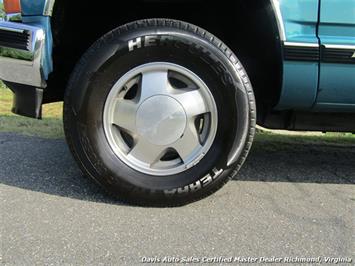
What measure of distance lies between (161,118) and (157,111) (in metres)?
0.04

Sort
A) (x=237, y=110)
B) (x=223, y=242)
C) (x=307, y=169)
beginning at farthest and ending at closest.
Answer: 1. (x=307, y=169)
2. (x=237, y=110)
3. (x=223, y=242)

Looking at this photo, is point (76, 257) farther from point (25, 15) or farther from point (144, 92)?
point (25, 15)

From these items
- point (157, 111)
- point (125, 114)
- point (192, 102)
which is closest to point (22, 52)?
point (125, 114)

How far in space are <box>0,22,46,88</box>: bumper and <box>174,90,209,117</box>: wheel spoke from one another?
2.58 feet

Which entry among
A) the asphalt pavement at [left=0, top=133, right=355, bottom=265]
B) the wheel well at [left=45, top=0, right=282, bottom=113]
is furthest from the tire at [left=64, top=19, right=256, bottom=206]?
the wheel well at [left=45, top=0, right=282, bottom=113]

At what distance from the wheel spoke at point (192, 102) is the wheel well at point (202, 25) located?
1.68 feet

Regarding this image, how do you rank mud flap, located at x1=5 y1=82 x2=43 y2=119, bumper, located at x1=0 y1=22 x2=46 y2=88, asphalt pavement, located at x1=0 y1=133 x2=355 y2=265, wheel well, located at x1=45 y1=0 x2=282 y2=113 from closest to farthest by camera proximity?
asphalt pavement, located at x1=0 y1=133 x2=355 y2=265, bumper, located at x1=0 y1=22 x2=46 y2=88, mud flap, located at x1=5 y1=82 x2=43 y2=119, wheel well, located at x1=45 y1=0 x2=282 y2=113

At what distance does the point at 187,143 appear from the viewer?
2547mm

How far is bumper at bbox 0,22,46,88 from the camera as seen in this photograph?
8.12 ft

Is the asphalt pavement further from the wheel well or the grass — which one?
the grass

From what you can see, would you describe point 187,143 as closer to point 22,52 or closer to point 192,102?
point 192,102

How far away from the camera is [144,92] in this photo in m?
2.51

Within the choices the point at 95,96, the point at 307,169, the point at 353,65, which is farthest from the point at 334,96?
the point at 95,96

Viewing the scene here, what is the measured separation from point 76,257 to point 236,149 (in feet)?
3.43
